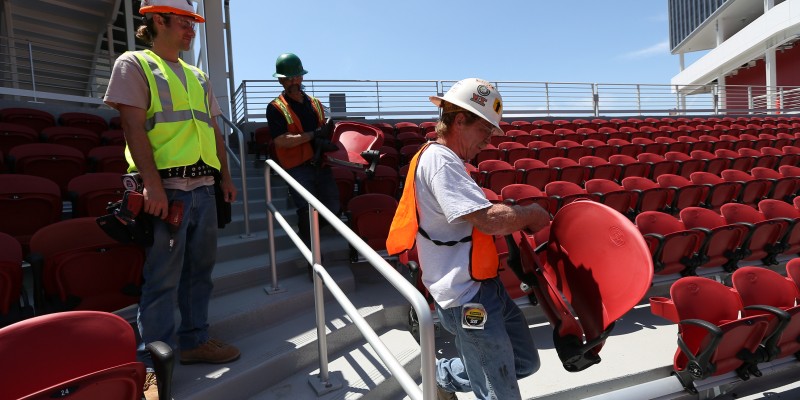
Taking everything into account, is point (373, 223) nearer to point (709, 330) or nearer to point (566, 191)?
point (709, 330)

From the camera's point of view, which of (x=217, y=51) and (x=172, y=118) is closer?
(x=172, y=118)

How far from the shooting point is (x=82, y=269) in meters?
2.26

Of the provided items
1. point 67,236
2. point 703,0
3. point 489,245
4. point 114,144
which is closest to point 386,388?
point 489,245

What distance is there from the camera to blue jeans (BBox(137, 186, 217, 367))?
1.99 m

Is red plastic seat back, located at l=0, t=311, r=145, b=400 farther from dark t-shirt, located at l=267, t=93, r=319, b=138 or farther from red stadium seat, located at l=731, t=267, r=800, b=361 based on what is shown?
red stadium seat, located at l=731, t=267, r=800, b=361

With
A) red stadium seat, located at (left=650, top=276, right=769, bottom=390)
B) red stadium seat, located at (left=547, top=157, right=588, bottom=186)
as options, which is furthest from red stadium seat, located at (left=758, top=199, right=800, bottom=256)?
red stadium seat, located at (left=650, top=276, right=769, bottom=390)

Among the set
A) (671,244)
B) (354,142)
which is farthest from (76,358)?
(671,244)

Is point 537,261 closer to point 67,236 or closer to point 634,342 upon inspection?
point 634,342

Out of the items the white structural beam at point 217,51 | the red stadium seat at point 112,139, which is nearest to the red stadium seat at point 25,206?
the red stadium seat at point 112,139

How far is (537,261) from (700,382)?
1.98m

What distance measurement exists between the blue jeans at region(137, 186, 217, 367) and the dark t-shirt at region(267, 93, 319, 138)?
1.13 metres

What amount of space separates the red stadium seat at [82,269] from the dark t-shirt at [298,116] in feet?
4.17

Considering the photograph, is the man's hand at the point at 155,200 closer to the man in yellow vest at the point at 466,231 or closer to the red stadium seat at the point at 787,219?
the man in yellow vest at the point at 466,231

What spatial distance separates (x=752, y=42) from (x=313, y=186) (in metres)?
23.5
